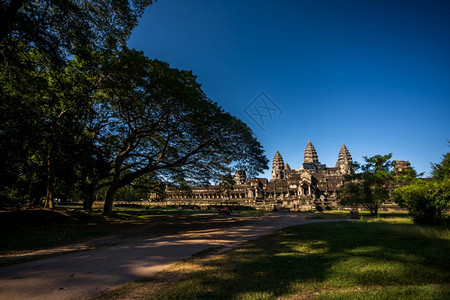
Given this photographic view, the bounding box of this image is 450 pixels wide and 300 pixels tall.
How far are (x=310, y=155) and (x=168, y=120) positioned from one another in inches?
3445

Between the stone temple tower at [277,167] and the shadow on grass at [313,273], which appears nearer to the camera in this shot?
the shadow on grass at [313,273]

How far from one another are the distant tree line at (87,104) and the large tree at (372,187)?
14.8 m

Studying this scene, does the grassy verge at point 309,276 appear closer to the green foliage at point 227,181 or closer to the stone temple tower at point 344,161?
the green foliage at point 227,181

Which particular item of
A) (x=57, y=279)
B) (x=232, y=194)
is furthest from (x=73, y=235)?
(x=232, y=194)

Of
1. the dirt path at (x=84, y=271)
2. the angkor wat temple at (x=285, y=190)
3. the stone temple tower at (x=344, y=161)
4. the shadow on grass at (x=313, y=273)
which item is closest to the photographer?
the shadow on grass at (x=313, y=273)

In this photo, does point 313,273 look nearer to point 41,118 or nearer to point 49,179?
point 41,118

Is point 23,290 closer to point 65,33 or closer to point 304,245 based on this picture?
point 304,245

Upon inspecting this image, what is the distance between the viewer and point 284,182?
70688 millimetres

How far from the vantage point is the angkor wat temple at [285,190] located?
5012cm

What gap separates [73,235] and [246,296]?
416 inches

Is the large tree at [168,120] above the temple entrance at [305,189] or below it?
above

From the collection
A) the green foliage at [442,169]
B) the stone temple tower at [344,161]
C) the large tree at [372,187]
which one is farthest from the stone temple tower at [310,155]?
the green foliage at [442,169]

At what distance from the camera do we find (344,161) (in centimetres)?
8481

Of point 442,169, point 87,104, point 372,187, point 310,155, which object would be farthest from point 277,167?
point 87,104
